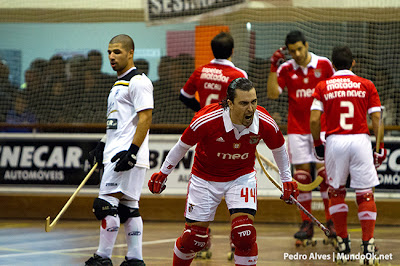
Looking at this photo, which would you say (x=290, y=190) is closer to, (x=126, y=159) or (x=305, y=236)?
(x=126, y=159)

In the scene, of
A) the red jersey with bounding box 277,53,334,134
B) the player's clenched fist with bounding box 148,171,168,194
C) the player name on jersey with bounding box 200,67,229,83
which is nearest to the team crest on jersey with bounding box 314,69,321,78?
the red jersey with bounding box 277,53,334,134

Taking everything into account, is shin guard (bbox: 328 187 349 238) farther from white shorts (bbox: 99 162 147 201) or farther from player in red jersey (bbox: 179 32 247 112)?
white shorts (bbox: 99 162 147 201)

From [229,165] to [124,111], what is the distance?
4.08 feet

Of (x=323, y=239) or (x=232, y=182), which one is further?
(x=323, y=239)

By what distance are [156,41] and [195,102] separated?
4312 millimetres

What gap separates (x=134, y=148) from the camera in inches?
228

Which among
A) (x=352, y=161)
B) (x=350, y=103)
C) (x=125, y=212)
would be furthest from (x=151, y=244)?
(x=350, y=103)

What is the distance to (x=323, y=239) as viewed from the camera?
27.3ft

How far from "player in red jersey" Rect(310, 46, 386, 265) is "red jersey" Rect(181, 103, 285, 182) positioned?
1907 mm

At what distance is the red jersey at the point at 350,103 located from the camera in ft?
23.0

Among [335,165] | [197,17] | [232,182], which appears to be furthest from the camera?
[197,17]

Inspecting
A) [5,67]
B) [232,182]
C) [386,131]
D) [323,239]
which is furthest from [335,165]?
[5,67]

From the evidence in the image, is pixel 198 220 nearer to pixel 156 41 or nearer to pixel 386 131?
pixel 386 131

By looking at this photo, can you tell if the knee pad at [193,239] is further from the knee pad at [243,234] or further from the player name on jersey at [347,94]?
the player name on jersey at [347,94]
